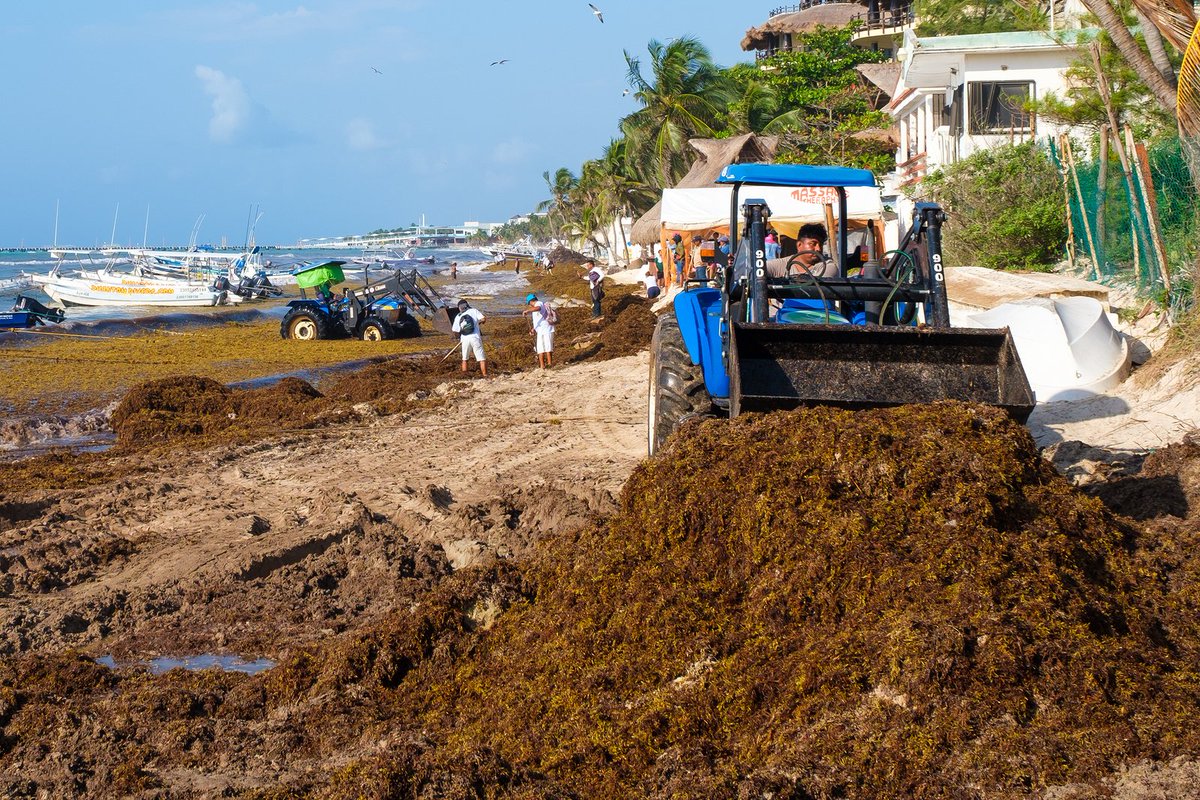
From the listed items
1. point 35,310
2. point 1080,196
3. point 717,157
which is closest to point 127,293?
point 35,310

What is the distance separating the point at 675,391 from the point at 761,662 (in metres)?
2.98

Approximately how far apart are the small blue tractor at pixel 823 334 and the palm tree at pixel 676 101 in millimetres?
33830

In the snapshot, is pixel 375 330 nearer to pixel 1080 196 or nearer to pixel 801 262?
pixel 1080 196

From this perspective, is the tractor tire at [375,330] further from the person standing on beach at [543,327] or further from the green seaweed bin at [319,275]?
the person standing on beach at [543,327]

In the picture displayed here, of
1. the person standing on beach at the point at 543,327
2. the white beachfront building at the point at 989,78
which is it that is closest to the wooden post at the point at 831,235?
the person standing on beach at the point at 543,327

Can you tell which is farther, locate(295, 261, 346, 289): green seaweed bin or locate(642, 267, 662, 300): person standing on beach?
locate(642, 267, 662, 300): person standing on beach

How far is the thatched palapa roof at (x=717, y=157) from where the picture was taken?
2970cm

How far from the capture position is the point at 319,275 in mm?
24922

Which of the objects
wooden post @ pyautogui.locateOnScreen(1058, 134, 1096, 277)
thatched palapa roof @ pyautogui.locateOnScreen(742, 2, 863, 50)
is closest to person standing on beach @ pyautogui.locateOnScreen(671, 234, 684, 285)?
wooden post @ pyautogui.locateOnScreen(1058, 134, 1096, 277)

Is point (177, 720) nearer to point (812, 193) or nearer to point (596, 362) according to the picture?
point (812, 193)

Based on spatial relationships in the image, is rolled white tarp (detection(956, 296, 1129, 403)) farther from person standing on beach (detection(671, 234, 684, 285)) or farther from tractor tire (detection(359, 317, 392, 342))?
person standing on beach (detection(671, 234, 684, 285))

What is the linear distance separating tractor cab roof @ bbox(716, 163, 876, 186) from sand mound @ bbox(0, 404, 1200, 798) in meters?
2.05

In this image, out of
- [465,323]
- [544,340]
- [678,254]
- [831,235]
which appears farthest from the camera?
[678,254]

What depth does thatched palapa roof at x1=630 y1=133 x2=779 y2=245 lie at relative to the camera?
29.7 metres
